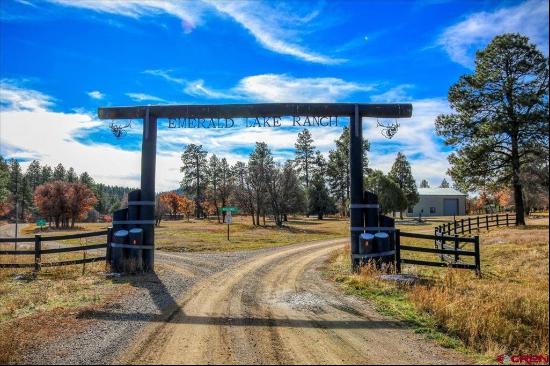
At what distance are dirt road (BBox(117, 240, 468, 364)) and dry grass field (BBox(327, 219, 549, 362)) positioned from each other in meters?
0.58

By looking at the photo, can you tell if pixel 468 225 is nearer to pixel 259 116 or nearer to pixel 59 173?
pixel 259 116

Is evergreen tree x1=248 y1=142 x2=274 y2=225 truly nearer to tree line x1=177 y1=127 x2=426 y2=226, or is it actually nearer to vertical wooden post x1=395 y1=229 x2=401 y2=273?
tree line x1=177 y1=127 x2=426 y2=226

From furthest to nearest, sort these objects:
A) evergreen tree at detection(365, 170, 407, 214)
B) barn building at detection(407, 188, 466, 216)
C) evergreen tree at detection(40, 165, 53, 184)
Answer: evergreen tree at detection(40, 165, 53, 184)
barn building at detection(407, 188, 466, 216)
evergreen tree at detection(365, 170, 407, 214)

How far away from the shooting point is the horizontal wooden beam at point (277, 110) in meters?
14.1

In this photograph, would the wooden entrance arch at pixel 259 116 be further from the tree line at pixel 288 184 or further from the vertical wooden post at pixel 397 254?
A: the tree line at pixel 288 184

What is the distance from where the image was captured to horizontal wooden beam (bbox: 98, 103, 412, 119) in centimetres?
1411

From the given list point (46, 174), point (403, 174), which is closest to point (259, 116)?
point (403, 174)

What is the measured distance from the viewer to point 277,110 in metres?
14.2

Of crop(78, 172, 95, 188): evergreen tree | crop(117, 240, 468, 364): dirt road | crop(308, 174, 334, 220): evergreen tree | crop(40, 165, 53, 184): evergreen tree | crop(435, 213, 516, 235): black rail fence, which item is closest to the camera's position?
crop(117, 240, 468, 364): dirt road

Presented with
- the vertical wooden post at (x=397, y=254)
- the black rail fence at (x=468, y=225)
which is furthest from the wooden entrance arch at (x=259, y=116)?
the black rail fence at (x=468, y=225)

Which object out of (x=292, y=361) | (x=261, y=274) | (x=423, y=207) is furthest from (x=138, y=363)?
(x=423, y=207)

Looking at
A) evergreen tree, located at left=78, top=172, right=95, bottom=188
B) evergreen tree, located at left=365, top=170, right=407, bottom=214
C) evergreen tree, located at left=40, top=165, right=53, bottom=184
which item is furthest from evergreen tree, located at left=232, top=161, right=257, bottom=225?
evergreen tree, located at left=40, top=165, right=53, bottom=184

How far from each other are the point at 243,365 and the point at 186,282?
724 cm

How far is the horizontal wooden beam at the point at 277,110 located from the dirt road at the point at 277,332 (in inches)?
246
